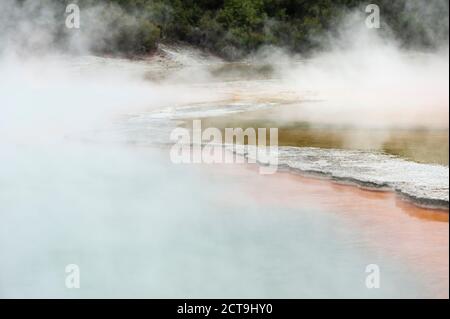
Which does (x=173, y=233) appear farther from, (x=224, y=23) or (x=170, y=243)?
(x=224, y=23)

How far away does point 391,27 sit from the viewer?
1461cm

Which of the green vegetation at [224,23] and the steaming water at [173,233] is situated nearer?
the steaming water at [173,233]

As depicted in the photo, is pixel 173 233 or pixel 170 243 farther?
pixel 173 233

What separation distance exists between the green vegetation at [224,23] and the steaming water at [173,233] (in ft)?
34.8

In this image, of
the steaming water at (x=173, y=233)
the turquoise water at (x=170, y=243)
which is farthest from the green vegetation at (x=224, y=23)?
the turquoise water at (x=170, y=243)

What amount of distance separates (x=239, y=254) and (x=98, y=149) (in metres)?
3.49

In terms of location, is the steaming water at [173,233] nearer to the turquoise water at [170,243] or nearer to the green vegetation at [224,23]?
the turquoise water at [170,243]

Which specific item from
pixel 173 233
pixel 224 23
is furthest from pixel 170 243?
pixel 224 23

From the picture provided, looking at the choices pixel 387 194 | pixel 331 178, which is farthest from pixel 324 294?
pixel 331 178

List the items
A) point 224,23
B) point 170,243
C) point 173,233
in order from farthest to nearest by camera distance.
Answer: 1. point 224,23
2. point 173,233
3. point 170,243

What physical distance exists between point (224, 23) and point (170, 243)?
1596cm

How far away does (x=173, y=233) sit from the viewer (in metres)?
4.30

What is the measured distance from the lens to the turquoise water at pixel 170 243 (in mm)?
3473

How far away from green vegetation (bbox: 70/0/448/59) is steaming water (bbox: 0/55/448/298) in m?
10.6
